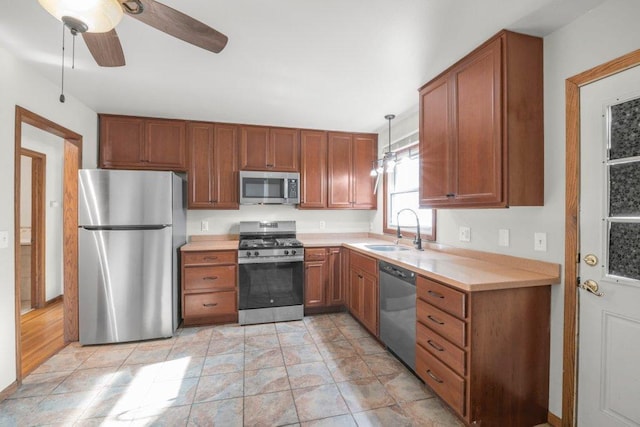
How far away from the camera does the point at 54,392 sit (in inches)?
81.8

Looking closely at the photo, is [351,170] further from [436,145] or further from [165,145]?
[165,145]

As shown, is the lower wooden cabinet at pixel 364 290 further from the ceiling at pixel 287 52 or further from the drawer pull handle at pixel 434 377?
the ceiling at pixel 287 52

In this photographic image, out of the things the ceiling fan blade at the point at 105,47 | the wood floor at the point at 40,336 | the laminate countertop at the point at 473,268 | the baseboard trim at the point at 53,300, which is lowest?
the wood floor at the point at 40,336

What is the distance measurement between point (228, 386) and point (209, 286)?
1.28 metres

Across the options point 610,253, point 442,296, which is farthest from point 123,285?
point 610,253

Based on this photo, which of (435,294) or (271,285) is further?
(271,285)

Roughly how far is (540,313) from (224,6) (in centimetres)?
246

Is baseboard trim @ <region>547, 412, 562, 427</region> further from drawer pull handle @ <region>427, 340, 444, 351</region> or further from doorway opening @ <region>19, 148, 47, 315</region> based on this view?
doorway opening @ <region>19, 148, 47, 315</region>

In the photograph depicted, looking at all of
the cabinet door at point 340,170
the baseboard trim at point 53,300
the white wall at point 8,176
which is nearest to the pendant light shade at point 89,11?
the white wall at point 8,176

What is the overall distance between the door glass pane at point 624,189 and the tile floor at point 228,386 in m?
1.47

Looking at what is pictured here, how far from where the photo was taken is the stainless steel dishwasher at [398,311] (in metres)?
2.17

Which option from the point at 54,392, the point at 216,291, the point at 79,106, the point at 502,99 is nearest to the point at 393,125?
the point at 502,99

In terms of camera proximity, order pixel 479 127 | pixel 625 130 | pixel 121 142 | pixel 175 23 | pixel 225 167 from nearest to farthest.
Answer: pixel 175 23 < pixel 625 130 < pixel 479 127 < pixel 121 142 < pixel 225 167

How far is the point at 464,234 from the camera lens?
8.09 feet
